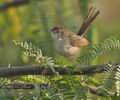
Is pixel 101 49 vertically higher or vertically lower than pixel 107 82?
higher

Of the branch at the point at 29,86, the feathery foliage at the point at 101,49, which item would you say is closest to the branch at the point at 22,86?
the branch at the point at 29,86

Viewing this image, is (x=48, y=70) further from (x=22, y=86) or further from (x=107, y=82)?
(x=107, y=82)

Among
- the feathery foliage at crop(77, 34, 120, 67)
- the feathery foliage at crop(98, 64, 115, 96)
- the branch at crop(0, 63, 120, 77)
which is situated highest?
the feathery foliage at crop(77, 34, 120, 67)

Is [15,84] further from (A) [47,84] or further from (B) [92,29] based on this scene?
(B) [92,29]

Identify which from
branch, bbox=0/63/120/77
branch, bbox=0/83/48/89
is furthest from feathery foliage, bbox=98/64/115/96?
branch, bbox=0/83/48/89

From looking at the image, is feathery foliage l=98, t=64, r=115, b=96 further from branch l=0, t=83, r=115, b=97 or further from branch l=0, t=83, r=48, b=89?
branch l=0, t=83, r=48, b=89

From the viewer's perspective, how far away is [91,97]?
150 cm

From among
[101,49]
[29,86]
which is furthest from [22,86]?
[101,49]

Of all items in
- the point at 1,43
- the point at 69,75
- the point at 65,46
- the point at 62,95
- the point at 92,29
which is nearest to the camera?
the point at 62,95

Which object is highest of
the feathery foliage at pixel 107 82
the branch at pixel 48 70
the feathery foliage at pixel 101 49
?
the feathery foliage at pixel 101 49

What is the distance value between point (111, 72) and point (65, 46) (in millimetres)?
3235

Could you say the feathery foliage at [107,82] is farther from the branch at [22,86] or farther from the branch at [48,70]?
the branch at [22,86]

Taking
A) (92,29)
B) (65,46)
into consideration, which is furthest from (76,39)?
(92,29)

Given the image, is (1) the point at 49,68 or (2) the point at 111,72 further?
(1) the point at 49,68
